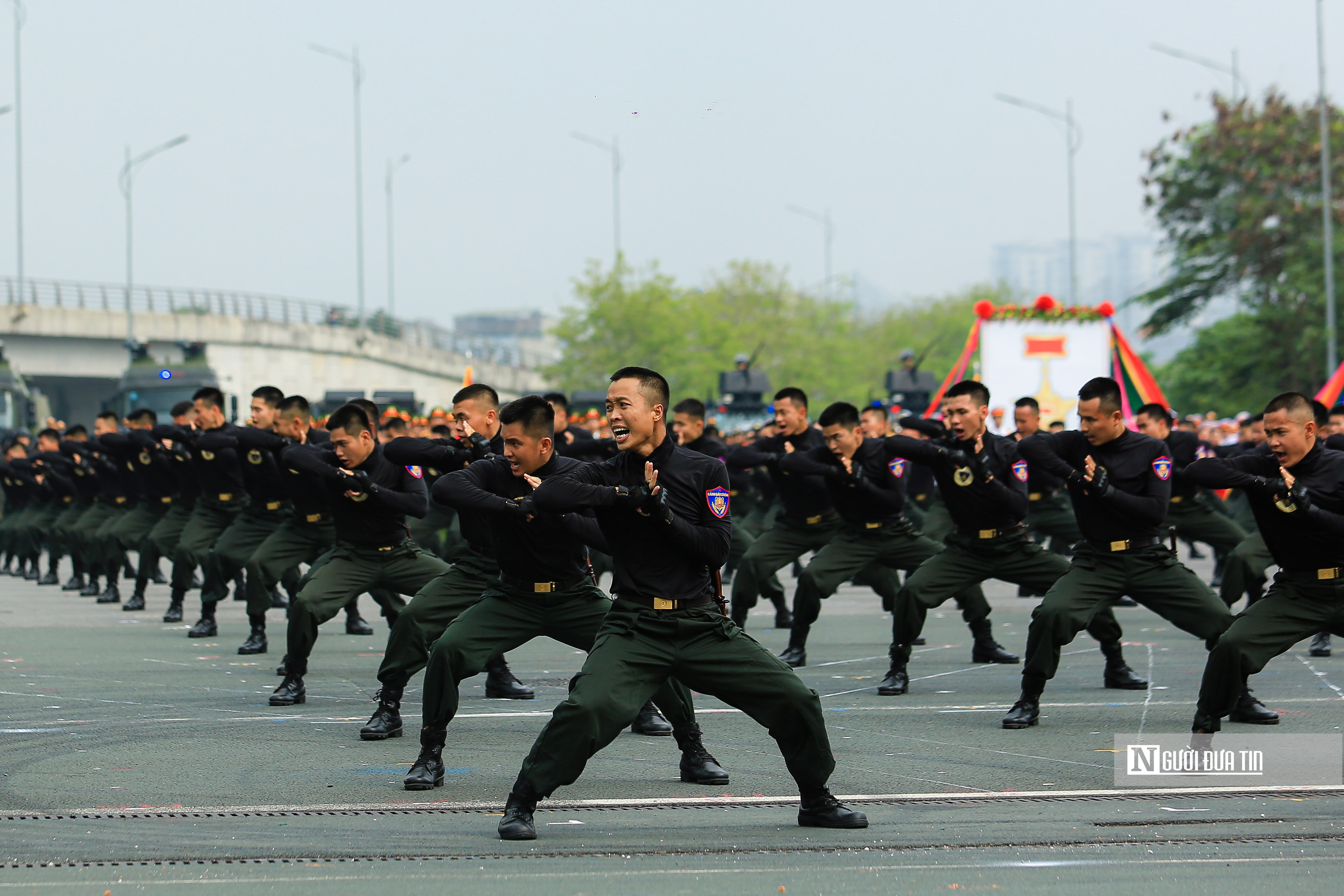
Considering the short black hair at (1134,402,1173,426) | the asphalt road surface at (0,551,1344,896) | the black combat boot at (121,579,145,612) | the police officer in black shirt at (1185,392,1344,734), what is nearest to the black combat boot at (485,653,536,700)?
the asphalt road surface at (0,551,1344,896)

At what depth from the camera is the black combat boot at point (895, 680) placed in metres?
9.92

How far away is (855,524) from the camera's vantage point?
11406 mm

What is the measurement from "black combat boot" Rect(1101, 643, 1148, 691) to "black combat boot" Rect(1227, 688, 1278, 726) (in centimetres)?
130

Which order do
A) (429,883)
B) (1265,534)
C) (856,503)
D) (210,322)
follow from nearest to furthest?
(429,883)
(1265,534)
(856,503)
(210,322)

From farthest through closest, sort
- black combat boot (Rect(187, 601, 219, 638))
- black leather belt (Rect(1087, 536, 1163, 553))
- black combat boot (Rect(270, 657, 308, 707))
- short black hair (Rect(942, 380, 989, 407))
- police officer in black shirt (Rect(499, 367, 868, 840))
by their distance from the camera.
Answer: black combat boot (Rect(187, 601, 219, 638))
short black hair (Rect(942, 380, 989, 407))
black combat boot (Rect(270, 657, 308, 707))
black leather belt (Rect(1087, 536, 1163, 553))
police officer in black shirt (Rect(499, 367, 868, 840))

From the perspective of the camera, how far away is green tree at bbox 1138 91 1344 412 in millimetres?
38312

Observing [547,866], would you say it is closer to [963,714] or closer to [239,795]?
[239,795]

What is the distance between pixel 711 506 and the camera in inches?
242

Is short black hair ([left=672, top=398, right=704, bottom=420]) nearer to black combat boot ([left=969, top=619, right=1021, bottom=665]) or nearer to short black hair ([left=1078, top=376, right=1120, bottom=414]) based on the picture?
black combat boot ([left=969, top=619, right=1021, bottom=665])

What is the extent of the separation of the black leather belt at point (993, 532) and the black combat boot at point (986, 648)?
1.56 m

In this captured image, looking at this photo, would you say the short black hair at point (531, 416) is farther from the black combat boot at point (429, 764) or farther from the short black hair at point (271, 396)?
the short black hair at point (271, 396)

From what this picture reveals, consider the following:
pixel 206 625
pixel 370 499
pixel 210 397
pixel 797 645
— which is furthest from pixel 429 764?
pixel 206 625

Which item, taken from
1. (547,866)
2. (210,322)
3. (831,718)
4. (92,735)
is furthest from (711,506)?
(210,322)

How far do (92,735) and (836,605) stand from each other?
31.0 feet
